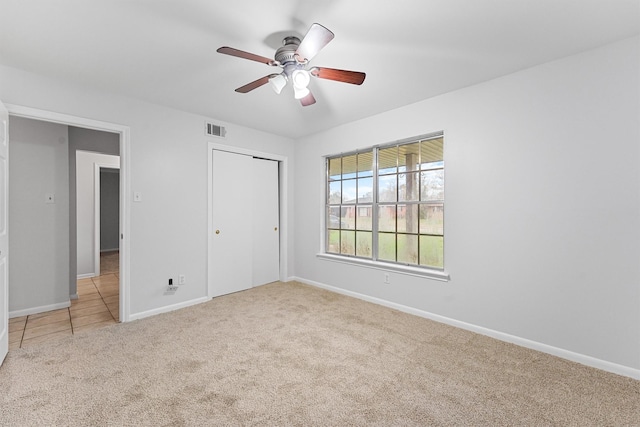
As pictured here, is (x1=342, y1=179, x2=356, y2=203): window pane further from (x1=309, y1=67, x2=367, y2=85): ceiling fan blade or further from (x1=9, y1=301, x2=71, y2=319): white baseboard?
(x1=9, y1=301, x2=71, y2=319): white baseboard

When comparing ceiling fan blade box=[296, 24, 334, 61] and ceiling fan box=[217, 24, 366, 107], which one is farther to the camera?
ceiling fan box=[217, 24, 366, 107]

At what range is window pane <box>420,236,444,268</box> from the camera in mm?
3279

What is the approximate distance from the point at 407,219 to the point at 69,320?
162 inches

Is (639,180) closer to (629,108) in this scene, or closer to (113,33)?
(629,108)

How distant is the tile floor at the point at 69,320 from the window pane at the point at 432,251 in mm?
3618

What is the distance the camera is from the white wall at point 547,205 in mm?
2150

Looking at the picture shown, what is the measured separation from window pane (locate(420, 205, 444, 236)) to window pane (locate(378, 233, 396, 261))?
446 millimetres

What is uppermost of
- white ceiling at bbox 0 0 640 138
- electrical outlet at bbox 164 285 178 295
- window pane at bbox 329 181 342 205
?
white ceiling at bbox 0 0 640 138

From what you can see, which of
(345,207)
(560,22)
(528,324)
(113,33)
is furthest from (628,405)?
(113,33)

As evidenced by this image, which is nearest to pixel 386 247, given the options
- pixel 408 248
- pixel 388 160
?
pixel 408 248

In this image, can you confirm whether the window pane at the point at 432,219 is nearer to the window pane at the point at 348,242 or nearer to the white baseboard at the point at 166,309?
the window pane at the point at 348,242

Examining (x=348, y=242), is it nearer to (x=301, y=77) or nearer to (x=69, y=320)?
(x=301, y=77)

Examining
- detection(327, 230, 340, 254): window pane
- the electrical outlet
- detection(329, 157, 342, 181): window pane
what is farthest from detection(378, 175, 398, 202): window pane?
the electrical outlet

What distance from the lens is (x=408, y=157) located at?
3580 millimetres
